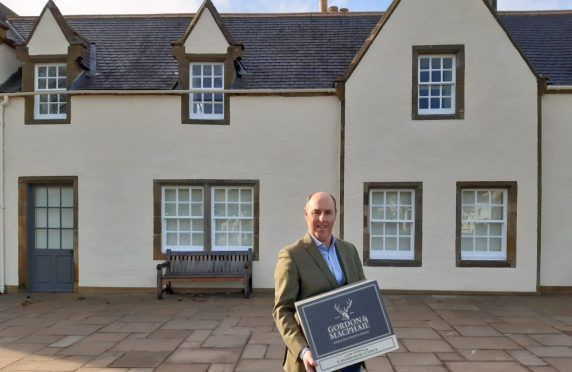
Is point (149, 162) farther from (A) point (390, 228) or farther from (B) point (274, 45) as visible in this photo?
(A) point (390, 228)

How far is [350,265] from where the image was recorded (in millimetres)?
2826

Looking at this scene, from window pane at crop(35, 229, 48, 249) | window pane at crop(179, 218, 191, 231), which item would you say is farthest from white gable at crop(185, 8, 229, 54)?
window pane at crop(35, 229, 48, 249)

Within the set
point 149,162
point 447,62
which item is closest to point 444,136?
point 447,62

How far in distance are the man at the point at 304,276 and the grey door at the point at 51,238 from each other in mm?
8627

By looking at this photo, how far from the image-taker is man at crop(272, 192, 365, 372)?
2.60 metres

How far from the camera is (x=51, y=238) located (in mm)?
9859

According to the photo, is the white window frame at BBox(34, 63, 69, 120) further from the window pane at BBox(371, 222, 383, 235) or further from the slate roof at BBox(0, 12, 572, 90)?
the window pane at BBox(371, 222, 383, 235)

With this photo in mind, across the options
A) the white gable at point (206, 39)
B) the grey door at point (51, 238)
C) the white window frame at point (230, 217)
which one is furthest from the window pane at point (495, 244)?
the grey door at point (51, 238)

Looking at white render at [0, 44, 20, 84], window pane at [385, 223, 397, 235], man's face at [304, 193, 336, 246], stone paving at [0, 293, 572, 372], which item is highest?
white render at [0, 44, 20, 84]

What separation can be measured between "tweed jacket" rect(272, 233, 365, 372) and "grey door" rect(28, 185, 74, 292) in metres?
8.61

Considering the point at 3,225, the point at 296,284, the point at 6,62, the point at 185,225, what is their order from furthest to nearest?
1. the point at 6,62
2. the point at 185,225
3. the point at 3,225
4. the point at 296,284

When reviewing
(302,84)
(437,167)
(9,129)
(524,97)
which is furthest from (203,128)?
(524,97)

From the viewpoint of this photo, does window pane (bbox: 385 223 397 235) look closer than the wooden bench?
No

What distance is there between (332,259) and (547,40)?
36.9 feet
